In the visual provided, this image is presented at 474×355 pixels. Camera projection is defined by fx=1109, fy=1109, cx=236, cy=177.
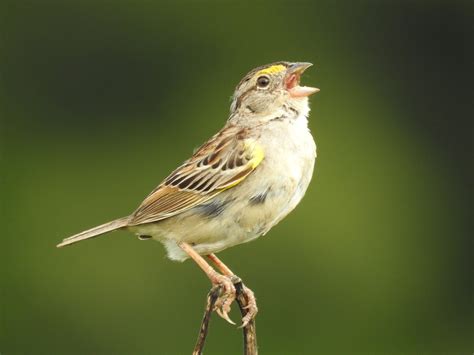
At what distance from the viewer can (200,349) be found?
12.4ft

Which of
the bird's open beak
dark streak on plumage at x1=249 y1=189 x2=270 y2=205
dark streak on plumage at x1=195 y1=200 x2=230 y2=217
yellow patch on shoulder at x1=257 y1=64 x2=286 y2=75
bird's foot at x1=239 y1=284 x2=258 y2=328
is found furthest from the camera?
yellow patch on shoulder at x1=257 y1=64 x2=286 y2=75

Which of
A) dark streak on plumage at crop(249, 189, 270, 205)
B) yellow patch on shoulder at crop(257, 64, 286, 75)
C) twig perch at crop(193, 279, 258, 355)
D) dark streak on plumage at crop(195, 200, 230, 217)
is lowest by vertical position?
twig perch at crop(193, 279, 258, 355)

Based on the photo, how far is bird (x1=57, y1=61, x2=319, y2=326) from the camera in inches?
194

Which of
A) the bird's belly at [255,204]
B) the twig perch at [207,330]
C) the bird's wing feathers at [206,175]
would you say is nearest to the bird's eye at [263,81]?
→ the bird's wing feathers at [206,175]

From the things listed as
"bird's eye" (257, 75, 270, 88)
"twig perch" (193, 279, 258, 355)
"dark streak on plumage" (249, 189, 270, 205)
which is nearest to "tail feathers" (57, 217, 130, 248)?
"dark streak on plumage" (249, 189, 270, 205)

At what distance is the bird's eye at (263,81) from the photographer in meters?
5.29

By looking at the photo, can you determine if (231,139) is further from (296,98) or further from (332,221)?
(332,221)

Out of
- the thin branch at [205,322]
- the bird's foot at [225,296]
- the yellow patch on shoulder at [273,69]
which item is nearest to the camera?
the thin branch at [205,322]

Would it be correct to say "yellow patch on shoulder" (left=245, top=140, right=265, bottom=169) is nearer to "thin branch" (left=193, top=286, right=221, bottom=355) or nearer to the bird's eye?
the bird's eye

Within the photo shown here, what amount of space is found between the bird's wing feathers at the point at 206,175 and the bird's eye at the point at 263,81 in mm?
240

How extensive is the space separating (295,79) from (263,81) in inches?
6.0

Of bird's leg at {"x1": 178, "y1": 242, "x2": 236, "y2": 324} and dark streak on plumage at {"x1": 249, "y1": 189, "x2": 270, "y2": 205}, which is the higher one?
dark streak on plumage at {"x1": 249, "y1": 189, "x2": 270, "y2": 205}

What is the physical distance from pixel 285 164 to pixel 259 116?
1.28 ft

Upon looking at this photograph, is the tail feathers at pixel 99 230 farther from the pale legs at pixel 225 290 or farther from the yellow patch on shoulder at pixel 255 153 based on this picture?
the yellow patch on shoulder at pixel 255 153
